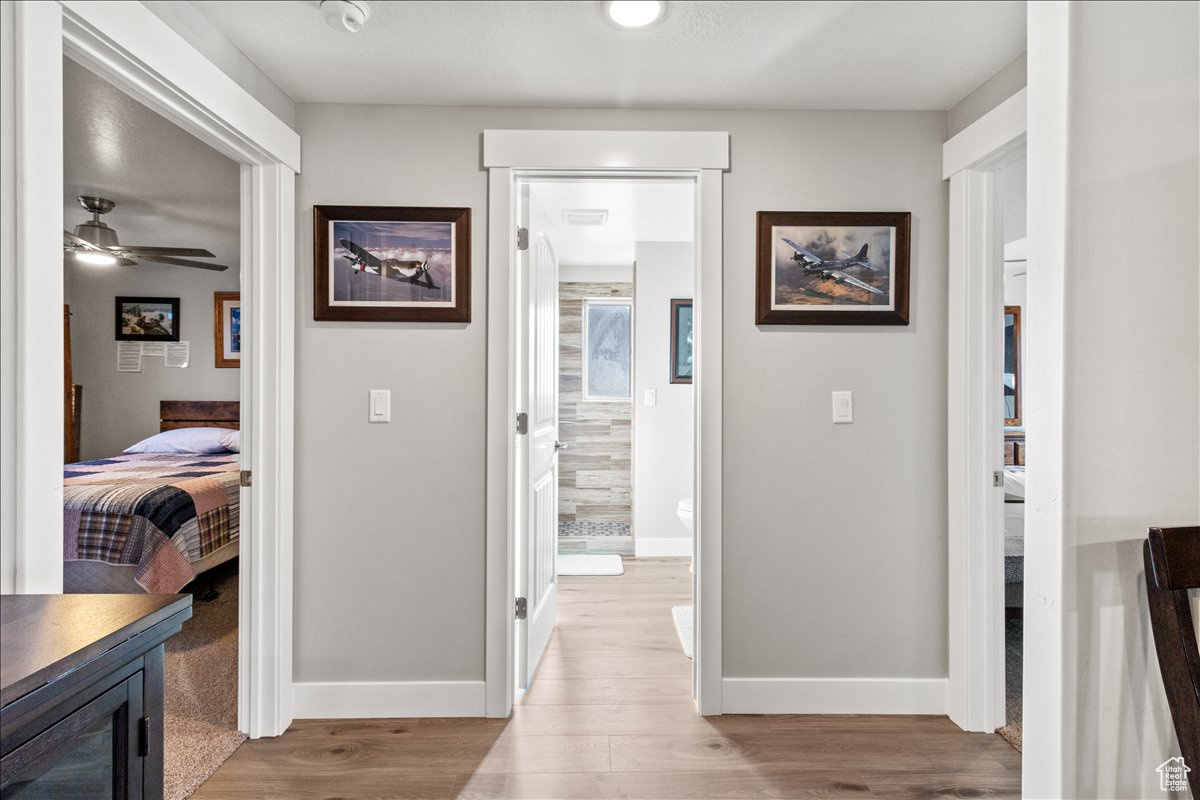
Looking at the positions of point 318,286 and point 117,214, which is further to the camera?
point 117,214

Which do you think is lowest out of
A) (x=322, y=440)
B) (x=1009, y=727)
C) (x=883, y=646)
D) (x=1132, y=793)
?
(x=1009, y=727)

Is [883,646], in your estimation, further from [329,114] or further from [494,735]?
[329,114]

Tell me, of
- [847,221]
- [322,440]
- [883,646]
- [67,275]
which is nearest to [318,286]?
[322,440]

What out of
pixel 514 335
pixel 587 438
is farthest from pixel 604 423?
pixel 514 335

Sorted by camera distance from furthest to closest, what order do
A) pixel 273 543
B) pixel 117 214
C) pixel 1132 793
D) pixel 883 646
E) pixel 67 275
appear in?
pixel 67 275 → pixel 117 214 → pixel 883 646 → pixel 273 543 → pixel 1132 793

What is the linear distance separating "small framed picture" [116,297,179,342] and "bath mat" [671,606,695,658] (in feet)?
14.0

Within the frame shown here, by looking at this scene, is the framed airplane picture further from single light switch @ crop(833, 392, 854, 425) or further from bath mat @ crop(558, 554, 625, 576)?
bath mat @ crop(558, 554, 625, 576)

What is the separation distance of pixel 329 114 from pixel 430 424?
1088 millimetres

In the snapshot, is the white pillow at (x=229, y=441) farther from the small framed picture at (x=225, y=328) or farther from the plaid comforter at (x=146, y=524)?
the plaid comforter at (x=146, y=524)

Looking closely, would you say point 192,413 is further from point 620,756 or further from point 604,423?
point 620,756

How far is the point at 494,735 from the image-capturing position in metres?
2.04

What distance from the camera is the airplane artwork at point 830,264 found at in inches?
84.7

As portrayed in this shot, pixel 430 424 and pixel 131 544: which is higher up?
pixel 430 424

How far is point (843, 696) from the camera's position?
218 centimetres
